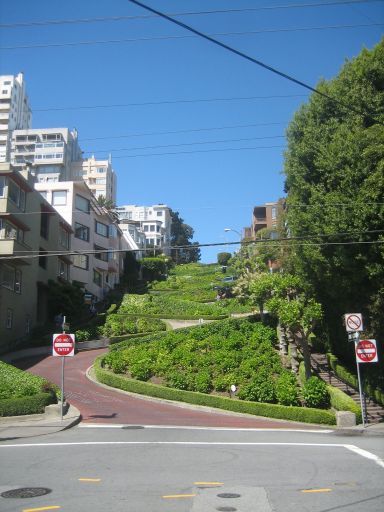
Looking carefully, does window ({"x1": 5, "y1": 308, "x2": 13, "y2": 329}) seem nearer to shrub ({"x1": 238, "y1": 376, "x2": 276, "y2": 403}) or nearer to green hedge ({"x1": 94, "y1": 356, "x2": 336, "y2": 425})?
green hedge ({"x1": 94, "y1": 356, "x2": 336, "y2": 425})

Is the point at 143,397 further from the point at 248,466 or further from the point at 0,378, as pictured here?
the point at 248,466

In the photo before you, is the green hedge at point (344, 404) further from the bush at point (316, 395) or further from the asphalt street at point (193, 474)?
the asphalt street at point (193, 474)

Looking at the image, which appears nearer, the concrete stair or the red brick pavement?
the red brick pavement

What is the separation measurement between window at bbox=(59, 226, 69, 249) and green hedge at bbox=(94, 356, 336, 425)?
22446 mm

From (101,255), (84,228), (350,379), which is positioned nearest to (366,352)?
(350,379)

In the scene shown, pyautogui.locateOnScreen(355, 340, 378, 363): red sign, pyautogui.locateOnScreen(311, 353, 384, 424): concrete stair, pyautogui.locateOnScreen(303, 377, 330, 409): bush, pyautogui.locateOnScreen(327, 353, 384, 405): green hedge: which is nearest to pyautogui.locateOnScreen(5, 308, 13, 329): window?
pyautogui.locateOnScreen(311, 353, 384, 424): concrete stair

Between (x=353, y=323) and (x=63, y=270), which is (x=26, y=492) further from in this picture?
(x=63, y=270)

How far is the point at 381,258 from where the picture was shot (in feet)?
76.9

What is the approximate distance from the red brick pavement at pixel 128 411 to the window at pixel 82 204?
1148 inches

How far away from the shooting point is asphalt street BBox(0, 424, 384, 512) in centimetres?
830

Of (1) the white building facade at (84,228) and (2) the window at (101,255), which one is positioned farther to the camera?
(2) the window at (101,255)

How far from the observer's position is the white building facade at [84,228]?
59188 millimetres

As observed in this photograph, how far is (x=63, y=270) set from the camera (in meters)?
53.9

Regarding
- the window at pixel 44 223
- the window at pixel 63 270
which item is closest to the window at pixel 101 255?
the window at pixel 63 270
